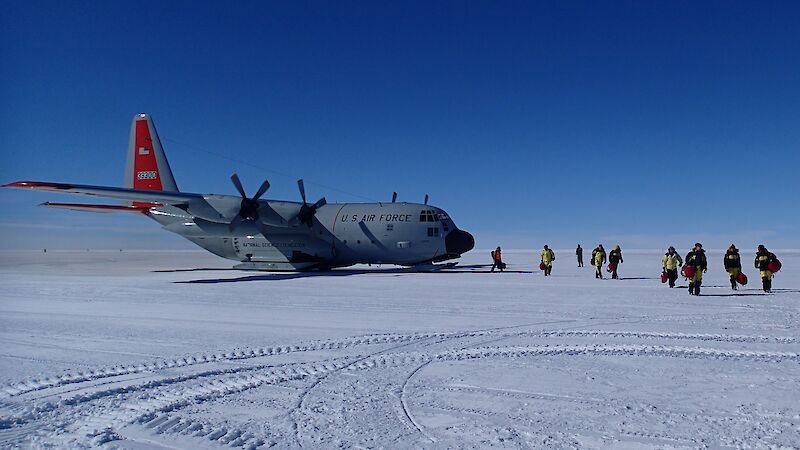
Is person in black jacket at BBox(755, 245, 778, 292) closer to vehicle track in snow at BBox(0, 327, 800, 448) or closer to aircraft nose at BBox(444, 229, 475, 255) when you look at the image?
vehicle track in snow at BBox(0, 327, 800, 448)

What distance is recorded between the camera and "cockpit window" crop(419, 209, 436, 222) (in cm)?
2542

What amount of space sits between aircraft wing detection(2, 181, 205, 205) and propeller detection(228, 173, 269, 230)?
1630 millimetres

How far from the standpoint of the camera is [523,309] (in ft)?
39.3

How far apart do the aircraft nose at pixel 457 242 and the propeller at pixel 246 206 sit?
8529 mm

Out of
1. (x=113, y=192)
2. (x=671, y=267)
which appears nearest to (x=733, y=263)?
(x=671, y=267)

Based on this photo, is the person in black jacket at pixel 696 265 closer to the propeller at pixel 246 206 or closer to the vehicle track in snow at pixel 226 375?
the vehicle track in snow at pixel 226 375

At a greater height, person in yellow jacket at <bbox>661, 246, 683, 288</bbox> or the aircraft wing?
the aircraft wing

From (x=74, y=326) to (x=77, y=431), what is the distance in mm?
6567

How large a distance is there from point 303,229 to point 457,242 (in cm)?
742

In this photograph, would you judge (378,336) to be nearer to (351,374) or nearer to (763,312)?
(351,374)

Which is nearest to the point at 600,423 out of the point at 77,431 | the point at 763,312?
the point at 77,431

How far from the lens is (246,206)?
2509 cm

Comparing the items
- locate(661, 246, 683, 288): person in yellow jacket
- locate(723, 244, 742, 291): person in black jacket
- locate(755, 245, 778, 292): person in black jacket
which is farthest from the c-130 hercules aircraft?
locate(755, 245, 778, 292): person in black jacket

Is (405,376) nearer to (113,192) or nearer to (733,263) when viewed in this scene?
(733,263)
